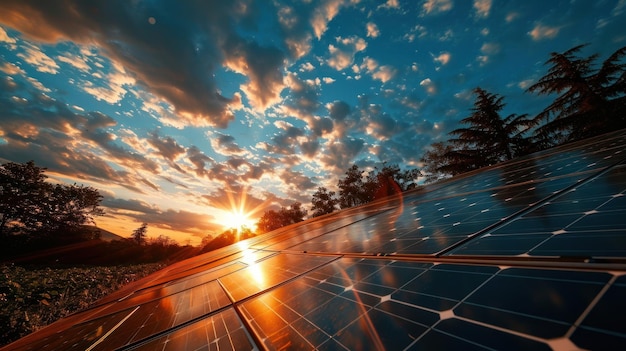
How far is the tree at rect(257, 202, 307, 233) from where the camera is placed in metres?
67.9

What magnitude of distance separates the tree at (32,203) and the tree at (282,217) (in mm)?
40507

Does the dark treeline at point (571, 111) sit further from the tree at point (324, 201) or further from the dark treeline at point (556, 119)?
the tree at point (324, 201)

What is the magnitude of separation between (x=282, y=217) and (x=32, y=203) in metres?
47.9

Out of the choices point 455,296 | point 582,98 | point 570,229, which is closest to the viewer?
point 455,296

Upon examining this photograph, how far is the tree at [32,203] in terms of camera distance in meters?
31.2

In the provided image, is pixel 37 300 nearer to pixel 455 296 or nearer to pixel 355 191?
pixel 455 296

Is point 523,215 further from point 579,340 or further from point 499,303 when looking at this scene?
point 579,340

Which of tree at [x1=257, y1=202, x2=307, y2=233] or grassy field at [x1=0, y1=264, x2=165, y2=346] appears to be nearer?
grassy field at [x1=0, y1=264, x2=165, y2=346]

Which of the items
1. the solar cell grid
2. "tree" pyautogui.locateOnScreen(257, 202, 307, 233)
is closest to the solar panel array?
the solar cell grid

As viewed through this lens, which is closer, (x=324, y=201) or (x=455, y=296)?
(x=455, y=296)

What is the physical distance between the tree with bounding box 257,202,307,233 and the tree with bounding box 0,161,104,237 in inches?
1595

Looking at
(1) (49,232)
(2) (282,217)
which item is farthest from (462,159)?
(1) (49,232)

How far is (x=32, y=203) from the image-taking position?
109ft

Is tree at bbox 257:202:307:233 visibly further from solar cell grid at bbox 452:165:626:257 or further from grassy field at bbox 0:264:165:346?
solar cell grid at bbox 452:165:626:257
